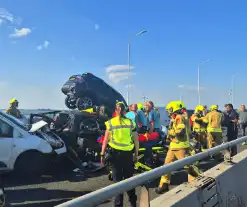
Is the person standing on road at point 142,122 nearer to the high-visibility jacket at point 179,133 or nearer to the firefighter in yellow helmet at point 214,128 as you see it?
the firefighter in yellow helmet at point 214,128

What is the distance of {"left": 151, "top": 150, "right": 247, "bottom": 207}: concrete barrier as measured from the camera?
9.14ft

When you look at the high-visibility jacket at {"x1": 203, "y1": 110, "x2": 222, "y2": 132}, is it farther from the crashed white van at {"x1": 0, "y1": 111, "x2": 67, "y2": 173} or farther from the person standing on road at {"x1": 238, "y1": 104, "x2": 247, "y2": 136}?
the person standing on road at {"x1": 238, "y1": 104, "x2": 247, "y2": 136}

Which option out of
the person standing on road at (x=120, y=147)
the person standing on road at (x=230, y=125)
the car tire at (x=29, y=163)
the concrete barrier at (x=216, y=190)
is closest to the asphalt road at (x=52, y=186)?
the car tire at (x=29, y=163)

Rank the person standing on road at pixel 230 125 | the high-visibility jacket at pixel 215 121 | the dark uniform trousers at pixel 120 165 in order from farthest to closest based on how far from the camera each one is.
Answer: the person standing on road at pixel 230 125, the high-visibility jacket at pixel 215 121, the dark uniform trousers at pixel 120 165

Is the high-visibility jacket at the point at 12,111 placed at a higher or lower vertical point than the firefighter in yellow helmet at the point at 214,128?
higher

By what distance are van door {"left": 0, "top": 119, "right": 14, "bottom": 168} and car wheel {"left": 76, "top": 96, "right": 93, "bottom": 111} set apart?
18.9 feet

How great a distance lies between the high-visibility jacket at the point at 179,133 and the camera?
6.22 m

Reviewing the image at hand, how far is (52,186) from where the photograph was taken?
23.5ft

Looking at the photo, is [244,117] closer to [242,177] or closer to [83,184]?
[83,184]

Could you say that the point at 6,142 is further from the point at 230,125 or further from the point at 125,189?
the point at 230,125

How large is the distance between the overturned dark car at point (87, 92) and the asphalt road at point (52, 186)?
4984 mm

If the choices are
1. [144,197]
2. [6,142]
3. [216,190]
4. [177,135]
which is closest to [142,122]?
[177,135]

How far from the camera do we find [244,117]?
15.5 m

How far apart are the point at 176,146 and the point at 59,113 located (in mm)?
4907
